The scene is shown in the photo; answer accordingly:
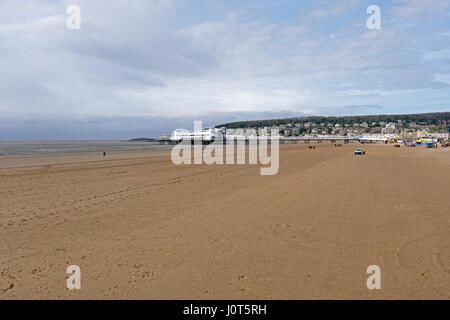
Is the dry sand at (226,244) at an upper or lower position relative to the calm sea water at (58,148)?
lower

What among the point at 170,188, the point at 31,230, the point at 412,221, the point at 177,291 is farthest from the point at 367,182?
the point at 31,230

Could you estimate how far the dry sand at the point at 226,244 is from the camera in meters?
4.11

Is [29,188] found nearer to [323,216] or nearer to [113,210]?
[113,210]

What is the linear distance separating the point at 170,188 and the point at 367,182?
897 cm

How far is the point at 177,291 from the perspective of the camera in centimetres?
402

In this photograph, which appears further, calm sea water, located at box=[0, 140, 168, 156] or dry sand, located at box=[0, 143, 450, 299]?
calm sea water, located at box=[0, 140, 168, 156]

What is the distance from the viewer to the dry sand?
4105 mm

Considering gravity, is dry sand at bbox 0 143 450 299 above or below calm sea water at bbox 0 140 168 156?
below

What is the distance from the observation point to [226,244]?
5.80 meters

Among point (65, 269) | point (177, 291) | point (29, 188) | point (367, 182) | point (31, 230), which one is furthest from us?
point (367, 182)

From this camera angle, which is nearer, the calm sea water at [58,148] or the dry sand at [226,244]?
the dry sand at [226,244]

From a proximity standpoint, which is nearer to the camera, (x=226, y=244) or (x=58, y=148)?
(x=226, y=244)

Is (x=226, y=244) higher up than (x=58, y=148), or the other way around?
(x=58, y=148)
